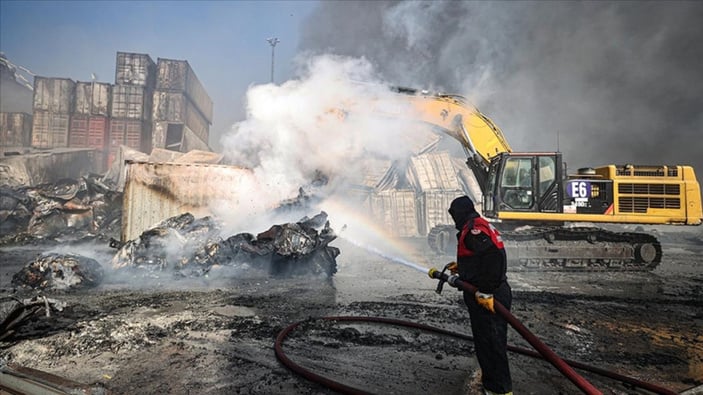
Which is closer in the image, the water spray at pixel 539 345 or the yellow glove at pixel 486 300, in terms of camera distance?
the water spray at pixel 539 345

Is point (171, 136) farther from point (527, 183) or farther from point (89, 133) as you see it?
point (527, 183)

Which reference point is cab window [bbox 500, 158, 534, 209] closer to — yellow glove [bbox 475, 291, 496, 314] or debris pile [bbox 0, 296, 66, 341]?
yellow glove [bbox 475, 291, 496, 314]

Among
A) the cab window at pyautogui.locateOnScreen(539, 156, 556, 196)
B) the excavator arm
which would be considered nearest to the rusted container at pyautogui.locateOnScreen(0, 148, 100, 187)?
the excavator arm

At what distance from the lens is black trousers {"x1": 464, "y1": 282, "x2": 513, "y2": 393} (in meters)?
2.72

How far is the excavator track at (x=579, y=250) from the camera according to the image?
8289mm

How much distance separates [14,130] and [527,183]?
26.6 metres

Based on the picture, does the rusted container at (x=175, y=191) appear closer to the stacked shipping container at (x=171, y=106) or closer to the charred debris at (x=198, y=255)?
the charred debris at (x=198, y=255)

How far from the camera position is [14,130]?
816 inches

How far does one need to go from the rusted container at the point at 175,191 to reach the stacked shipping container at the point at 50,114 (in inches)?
666

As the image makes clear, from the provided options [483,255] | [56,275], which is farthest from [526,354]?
[56,275]

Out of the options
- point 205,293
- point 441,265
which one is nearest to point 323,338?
point 205,293

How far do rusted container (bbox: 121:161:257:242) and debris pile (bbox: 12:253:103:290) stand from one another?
105 inches

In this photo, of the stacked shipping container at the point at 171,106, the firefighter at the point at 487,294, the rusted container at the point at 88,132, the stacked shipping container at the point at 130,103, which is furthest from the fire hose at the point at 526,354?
the rusted container at the point at 88,132

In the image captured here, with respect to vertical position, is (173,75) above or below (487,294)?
above
